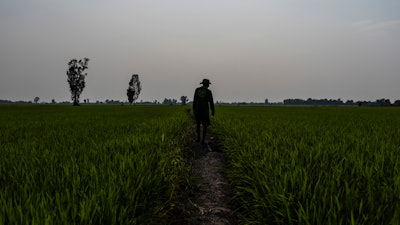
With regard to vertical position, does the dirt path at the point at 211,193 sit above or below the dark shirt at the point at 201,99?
below

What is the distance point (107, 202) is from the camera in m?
2.79

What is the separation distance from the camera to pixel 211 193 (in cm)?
520

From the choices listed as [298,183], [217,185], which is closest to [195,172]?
[217,185]

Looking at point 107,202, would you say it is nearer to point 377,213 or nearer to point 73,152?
point 377,213

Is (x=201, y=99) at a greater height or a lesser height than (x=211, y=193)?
greater

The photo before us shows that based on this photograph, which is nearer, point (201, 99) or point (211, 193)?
point (211, 193)

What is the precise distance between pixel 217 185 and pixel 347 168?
7.30ft

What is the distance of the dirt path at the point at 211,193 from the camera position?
410 cm

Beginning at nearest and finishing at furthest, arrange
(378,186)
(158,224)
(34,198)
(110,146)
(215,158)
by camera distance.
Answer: (34,198)
(378,186)
(158,224)
(110,146)
(215,158)

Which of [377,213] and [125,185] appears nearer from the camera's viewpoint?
[377,213]

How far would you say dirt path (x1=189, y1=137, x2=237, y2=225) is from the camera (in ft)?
13.4

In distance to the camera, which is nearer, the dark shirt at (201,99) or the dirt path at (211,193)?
the dirt path at (211,193)

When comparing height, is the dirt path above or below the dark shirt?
below

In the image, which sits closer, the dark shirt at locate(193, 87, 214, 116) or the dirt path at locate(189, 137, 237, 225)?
the dirt path at locate(189, 137, 237, 225)
